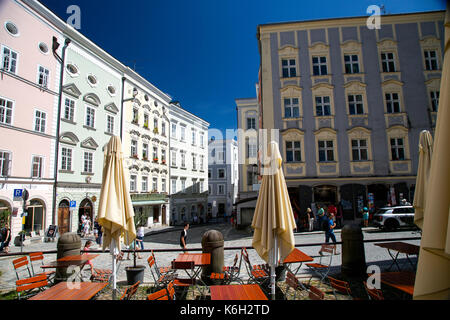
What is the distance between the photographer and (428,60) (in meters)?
21.1

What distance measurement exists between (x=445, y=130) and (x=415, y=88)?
23.7m

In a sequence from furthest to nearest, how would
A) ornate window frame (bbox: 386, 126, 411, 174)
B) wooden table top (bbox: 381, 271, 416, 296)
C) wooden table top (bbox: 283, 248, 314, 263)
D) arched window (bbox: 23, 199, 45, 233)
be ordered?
1. ornate window frame (bbox: 386, 126, 411, 174)
2. arched window (bbox: 23, 199, 45, 233)
3. wooden table top (bbox: 283, 248, 314, 263)
4. wooden table top (bbox: 381, 271, 416, 296)

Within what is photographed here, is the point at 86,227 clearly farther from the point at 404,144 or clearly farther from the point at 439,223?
the point at 404,144

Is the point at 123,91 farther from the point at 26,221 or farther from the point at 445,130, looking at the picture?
the point at 445,130

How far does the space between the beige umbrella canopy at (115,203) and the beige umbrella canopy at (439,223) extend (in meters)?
5.38

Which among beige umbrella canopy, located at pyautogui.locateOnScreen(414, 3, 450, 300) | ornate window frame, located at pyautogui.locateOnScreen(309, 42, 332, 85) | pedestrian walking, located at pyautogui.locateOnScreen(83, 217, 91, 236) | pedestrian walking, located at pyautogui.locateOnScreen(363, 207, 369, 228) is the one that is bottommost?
pedestrian walking, located at pyautogui.locateOnScreen(83, 217, 91, 236)

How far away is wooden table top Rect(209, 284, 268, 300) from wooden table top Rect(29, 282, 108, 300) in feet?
7.33

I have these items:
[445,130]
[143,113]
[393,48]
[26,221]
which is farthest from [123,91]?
[445,130]

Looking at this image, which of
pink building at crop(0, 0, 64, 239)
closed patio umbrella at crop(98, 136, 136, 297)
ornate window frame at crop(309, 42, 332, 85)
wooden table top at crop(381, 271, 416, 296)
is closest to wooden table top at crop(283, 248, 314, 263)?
wooden table top at crop(381, 271, 416, 296)

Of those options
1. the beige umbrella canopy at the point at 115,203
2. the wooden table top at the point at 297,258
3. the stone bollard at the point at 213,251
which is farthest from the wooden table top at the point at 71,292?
the wooden table top at the point at 297,258

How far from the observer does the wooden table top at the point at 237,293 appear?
4.41 metres

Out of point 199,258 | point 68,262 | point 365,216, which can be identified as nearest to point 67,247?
point 68,262

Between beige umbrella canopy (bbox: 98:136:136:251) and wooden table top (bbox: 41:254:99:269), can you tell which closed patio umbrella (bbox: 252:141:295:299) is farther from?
wooden table top (bbox: 41:254:99:269)

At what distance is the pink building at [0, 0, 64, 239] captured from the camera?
57.3 feet
